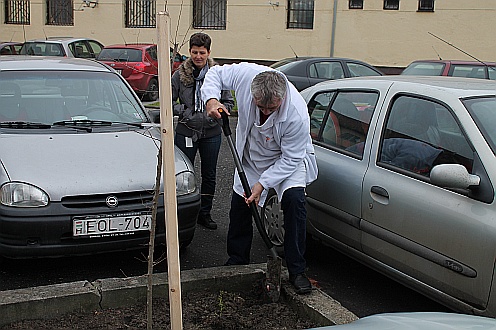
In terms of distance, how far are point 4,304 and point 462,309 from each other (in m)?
2.45

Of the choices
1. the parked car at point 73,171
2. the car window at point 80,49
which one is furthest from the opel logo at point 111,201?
the car window at point 80,49

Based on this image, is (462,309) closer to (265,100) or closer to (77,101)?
(265,100)

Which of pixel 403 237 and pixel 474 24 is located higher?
pixel 474 24

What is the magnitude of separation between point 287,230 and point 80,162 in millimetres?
1532

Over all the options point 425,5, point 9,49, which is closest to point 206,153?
point 9,49

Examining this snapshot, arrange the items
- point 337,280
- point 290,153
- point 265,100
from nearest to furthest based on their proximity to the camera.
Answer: point 265,100
point 290,153
point 337,280

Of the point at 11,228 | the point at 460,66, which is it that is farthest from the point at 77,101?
the point at 460,66

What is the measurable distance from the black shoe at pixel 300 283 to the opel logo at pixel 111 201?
1.27 meters

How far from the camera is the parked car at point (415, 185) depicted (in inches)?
140

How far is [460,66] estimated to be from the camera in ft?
41.4

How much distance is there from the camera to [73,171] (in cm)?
441

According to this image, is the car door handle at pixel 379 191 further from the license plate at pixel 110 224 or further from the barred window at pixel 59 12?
the barred window at pixel 59 12

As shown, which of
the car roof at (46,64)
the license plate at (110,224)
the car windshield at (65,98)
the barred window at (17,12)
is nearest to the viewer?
the license plate at (110,224)

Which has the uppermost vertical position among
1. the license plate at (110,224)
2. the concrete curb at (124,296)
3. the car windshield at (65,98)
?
the car windshield at (65,98)
